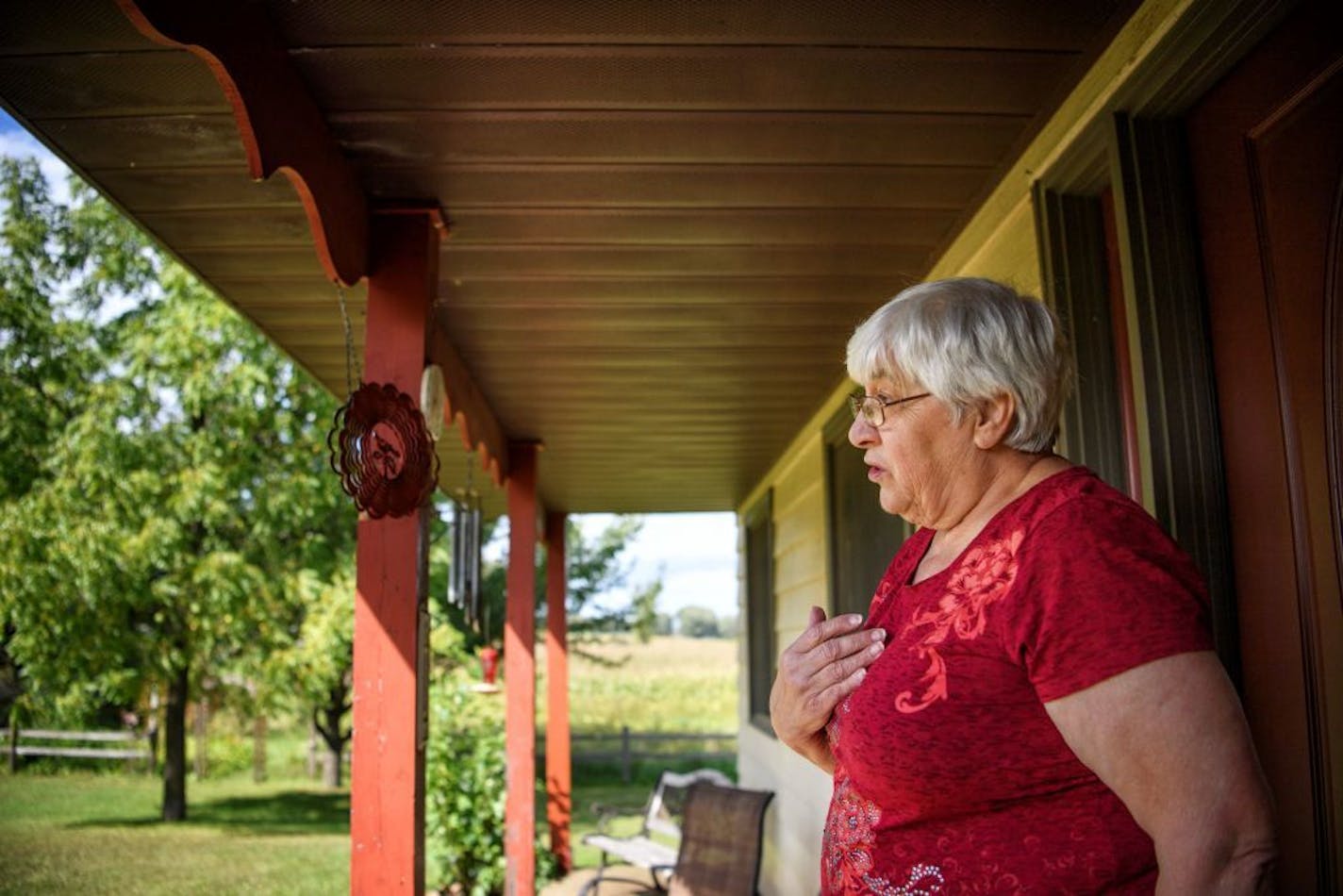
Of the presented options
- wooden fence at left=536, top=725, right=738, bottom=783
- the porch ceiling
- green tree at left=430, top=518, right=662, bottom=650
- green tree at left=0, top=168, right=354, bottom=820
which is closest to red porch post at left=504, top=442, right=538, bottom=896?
the porch ceiling

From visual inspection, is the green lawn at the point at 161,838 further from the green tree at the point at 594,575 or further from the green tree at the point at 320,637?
the green tree at the point at 594,575

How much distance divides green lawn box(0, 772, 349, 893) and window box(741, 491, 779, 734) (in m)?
3.46

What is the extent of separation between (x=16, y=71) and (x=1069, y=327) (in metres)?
1.93

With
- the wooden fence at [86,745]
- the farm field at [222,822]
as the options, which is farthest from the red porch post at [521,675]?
the wooden fence at [86,745]

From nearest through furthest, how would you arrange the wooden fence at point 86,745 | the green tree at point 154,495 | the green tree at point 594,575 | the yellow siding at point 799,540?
the yellow siding at point 799,540
the green tree at point 154,495
the wooden fence at point 86,745
the green tree at point 594,575

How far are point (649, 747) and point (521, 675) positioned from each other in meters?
11.0

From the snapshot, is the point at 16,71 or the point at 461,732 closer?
the point at 16,71

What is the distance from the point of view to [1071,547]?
0.95m

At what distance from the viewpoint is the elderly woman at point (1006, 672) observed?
859 millimetres

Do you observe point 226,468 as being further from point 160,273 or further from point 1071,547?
point 1071,547

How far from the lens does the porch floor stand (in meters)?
6.81

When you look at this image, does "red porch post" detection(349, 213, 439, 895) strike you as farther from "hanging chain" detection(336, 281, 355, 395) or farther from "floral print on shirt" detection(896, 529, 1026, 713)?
"floral print on shirt" detection(896, 529, 1026, 713)

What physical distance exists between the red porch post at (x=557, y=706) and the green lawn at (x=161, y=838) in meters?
1.91

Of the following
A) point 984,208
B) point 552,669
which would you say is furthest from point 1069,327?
point 552,669
